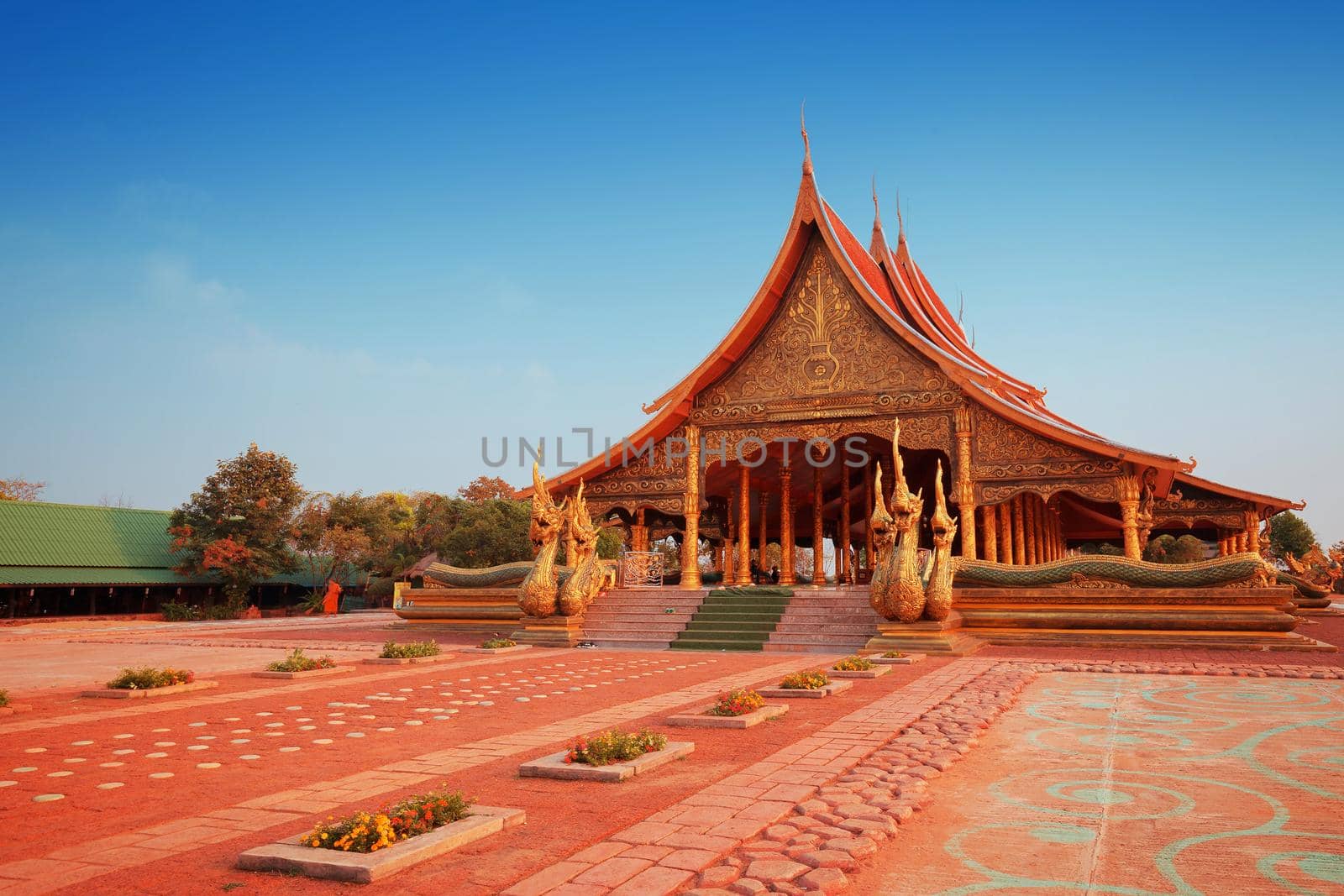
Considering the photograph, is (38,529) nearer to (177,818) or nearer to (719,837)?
(177,818)

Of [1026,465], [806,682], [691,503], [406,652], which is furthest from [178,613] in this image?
[806,682]

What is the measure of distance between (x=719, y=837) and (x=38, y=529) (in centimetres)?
3030

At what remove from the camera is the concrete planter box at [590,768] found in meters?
4.37

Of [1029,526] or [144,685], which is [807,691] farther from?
[1029,526]

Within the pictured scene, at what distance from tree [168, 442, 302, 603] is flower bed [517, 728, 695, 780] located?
2800cm

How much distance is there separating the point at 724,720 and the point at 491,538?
31.4 metres

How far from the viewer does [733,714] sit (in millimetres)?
6164

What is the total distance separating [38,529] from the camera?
87.5 ft

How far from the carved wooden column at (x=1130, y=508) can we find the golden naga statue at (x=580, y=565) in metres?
8.79

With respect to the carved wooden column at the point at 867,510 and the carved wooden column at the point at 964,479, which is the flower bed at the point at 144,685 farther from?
the carved wooden column at the point at 867,510

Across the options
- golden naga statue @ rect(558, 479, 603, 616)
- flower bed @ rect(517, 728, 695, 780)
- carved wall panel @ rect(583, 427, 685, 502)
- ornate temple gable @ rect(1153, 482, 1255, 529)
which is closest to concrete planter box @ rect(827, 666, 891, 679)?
flower bed @ rect(517, 728, 695, 780)

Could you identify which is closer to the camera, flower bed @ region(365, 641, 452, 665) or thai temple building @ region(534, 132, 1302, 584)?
flower bed @ region(365, 641, 452, 665)

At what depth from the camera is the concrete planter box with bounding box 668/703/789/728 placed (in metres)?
5.93

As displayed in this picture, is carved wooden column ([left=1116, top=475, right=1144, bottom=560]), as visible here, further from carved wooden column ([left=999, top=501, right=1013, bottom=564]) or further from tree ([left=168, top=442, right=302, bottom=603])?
tree ([left=168, top=442, right=302, bottom=603])
